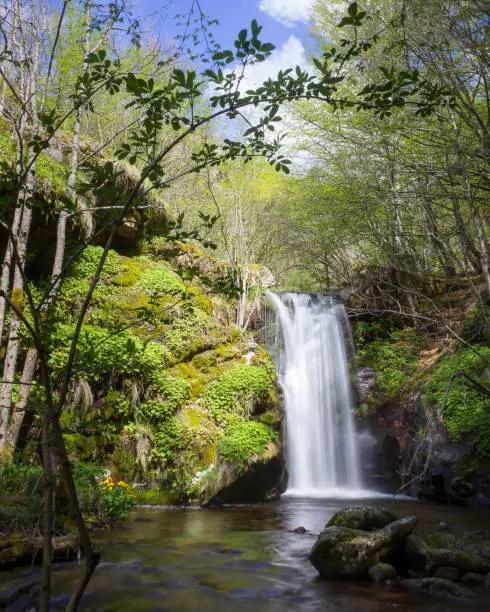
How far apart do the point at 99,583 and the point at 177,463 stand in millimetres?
3860

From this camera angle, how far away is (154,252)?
12.2 meters

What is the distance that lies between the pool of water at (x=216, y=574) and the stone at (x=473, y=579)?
350mm

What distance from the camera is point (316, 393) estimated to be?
12.7 meters

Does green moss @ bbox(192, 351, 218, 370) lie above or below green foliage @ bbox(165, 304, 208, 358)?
below

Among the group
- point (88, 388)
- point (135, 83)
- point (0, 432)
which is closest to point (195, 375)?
point (88, 388)

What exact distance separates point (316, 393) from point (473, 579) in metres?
8.27

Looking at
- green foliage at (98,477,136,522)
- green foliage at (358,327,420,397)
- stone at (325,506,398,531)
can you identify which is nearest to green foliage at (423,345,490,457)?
green foliage at (358,327,420,397)

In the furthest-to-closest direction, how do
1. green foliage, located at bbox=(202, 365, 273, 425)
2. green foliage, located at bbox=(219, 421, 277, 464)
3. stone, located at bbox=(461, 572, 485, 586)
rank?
green foliage, located at bbox=(202, 365, 273, 425), green foliage, located at bbox=(219, 421, 277, 464), stone, located at bbox=(461, 572, 485, 586)

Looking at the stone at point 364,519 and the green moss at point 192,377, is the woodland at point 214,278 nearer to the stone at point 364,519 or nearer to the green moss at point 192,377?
the green moss at point 192,377

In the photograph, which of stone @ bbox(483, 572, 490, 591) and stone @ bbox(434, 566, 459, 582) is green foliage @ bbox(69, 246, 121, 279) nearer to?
stone @ bbox(434, 566, 459, 582)

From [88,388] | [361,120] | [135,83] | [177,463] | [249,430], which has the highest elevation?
[361,120]

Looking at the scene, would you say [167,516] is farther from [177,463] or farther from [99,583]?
[99,583]

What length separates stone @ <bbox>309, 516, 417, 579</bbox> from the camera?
466 cm

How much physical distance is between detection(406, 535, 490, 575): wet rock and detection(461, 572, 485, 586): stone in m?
0.07
